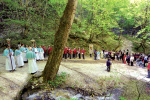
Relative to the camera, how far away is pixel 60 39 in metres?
6.09

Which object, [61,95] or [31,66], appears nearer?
[61,95]

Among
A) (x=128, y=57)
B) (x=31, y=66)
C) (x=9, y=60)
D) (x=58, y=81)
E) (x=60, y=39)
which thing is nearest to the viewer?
(x=60, y=39)

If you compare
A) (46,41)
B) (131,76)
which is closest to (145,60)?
(131,76)

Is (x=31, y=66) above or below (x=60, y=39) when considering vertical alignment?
below

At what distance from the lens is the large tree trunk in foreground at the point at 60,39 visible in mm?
5787

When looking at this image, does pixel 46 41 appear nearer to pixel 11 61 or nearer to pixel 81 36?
pixel 81 36

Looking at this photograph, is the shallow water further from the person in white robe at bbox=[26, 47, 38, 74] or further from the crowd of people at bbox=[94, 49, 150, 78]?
the crowd of people at bbox=[94, 49, 150, 78]

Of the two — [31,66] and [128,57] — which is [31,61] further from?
[128,57]

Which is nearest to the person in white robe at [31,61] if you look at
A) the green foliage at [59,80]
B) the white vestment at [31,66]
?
the white vestment at [31,66]

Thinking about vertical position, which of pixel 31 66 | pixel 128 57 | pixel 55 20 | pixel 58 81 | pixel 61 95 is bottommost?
pixel 61 95

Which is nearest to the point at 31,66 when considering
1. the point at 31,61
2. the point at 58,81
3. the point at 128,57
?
the point at 31,61

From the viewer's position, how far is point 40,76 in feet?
22.9

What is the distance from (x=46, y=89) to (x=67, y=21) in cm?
452

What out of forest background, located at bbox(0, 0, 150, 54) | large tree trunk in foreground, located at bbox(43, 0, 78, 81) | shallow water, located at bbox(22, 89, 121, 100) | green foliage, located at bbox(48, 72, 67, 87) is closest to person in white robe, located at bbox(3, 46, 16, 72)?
large tree trunk in foreground, located at bbox(43, 0, 78, 81)
